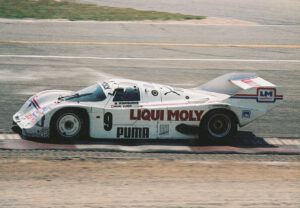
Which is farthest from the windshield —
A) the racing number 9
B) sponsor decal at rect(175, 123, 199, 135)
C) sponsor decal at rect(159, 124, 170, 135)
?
sponsor decal at rect(175, 123, 199, 135)

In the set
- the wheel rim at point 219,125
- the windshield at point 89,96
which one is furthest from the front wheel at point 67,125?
the wheel rim at point 219,125

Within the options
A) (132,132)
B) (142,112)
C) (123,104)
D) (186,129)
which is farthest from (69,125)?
(186,129)

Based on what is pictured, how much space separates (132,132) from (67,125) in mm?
1460

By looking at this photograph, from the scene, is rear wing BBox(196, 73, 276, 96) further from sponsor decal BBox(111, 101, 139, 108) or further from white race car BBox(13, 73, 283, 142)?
sponsor decal BBox(111, 101, 139, 108)

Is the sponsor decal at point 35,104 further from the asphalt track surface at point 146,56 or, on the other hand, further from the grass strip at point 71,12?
the grass strip at point 71,12

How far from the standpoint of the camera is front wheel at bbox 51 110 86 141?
59.1ft

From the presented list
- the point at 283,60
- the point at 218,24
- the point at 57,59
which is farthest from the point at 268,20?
the point at 57,59

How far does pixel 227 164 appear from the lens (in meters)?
16.8

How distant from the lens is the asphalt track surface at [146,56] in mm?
23703

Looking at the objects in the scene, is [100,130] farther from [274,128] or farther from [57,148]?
[274,128]

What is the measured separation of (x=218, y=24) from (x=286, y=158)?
66.0 feet

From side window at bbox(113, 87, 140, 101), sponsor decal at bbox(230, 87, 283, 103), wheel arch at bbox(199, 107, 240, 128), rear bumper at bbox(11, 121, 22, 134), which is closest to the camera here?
side window at bbox(113, 87, 140, 101)

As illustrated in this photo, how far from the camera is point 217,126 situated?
60.6 ft

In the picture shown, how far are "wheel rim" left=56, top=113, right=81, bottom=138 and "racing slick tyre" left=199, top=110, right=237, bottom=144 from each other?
2807mm
